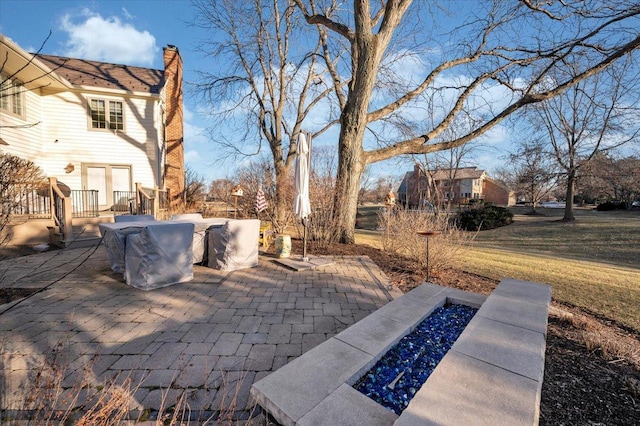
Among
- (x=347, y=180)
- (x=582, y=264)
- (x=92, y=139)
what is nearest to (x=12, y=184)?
(x=347, y=180)

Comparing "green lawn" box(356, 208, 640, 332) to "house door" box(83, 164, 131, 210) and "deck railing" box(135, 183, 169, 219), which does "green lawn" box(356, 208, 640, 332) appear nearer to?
"deck railing" box(135, 183, 169, 219)

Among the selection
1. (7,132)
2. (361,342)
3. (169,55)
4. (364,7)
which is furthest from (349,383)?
(169,55)

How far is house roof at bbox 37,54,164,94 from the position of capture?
11.9 metres

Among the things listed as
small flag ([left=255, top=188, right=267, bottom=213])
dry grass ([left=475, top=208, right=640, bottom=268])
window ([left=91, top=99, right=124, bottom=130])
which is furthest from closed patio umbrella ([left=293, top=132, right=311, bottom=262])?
window ([left=91, top=99, right=124, bottom=130])

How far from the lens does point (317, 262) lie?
246 inches

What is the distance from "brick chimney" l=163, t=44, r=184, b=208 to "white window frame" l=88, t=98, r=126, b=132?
2330 millimetres

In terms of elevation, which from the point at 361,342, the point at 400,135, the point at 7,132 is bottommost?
the point at 361,342

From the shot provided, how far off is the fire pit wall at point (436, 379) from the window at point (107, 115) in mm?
14123

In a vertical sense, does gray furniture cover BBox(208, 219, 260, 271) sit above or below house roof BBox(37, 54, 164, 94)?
below

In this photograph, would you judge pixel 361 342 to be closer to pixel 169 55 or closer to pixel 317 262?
pixel 317 262

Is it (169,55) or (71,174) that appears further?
(169,55)

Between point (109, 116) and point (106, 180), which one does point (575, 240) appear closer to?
point (106, 180)

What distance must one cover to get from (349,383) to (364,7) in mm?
8649

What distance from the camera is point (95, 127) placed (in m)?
12.0
